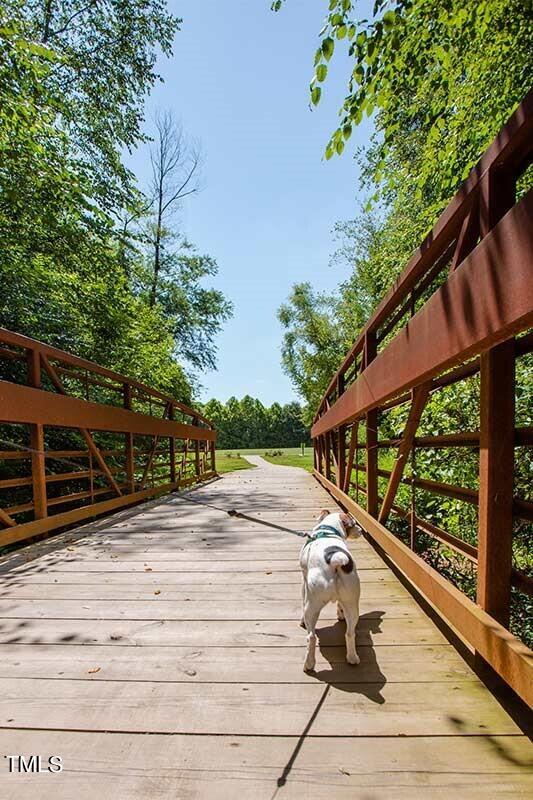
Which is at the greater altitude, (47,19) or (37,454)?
(47,19)

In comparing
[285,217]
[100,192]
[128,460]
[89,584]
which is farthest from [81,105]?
[89,584]

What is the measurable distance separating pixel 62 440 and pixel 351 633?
4472 mm

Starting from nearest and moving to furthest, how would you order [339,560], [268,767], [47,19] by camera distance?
[268,767] → [339,560] → [47,19]

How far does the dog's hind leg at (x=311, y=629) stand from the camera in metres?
1.25

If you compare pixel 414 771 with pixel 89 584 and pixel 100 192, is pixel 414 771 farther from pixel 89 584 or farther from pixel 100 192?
pixel 100 192

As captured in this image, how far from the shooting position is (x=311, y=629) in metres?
1.26

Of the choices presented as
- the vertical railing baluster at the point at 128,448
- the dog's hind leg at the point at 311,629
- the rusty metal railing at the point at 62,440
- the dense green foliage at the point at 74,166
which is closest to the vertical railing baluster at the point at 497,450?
the dog's hind leg at the point at 311,629

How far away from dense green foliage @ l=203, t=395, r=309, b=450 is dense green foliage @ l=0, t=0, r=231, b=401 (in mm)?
30973

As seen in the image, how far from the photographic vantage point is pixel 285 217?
11.2m

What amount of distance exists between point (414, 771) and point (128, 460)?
165 inches

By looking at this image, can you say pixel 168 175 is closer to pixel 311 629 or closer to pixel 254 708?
pixel 311 629

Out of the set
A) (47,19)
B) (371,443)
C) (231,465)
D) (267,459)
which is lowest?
(267,459)

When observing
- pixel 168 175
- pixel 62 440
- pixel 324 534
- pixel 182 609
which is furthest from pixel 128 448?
pixel 168 175

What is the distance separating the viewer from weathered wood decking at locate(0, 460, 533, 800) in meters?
0.87
